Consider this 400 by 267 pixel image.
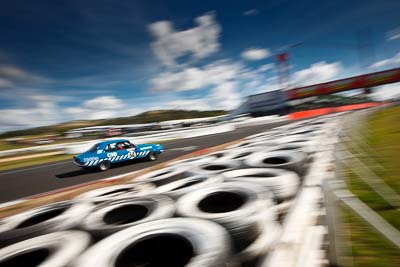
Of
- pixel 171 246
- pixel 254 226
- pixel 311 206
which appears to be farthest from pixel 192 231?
pixel 311 206

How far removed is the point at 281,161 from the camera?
5867 millimetres

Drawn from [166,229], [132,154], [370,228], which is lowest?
[370,228]

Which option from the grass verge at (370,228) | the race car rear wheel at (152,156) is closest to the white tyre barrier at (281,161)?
the grass verge at (370,228)

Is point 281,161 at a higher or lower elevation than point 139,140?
lower

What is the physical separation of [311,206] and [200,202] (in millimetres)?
1456

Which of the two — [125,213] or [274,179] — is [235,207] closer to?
[274,179]

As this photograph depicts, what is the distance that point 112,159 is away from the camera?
10164 millimetres

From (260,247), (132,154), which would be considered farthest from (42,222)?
(132,154)

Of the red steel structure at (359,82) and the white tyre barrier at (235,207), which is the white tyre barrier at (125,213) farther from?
the red steel structure at (359,82)

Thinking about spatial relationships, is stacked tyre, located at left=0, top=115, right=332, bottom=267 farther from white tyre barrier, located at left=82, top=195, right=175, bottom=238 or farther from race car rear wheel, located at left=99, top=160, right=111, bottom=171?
race car rear wheel, located at left=99, top=160, right=111, bottom=171

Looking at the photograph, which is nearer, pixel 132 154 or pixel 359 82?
pixel 132 154

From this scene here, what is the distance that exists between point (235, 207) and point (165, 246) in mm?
1193

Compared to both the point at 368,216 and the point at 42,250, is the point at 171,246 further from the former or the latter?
the point at 368,216

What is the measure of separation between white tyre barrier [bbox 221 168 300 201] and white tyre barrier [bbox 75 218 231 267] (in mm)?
1381
